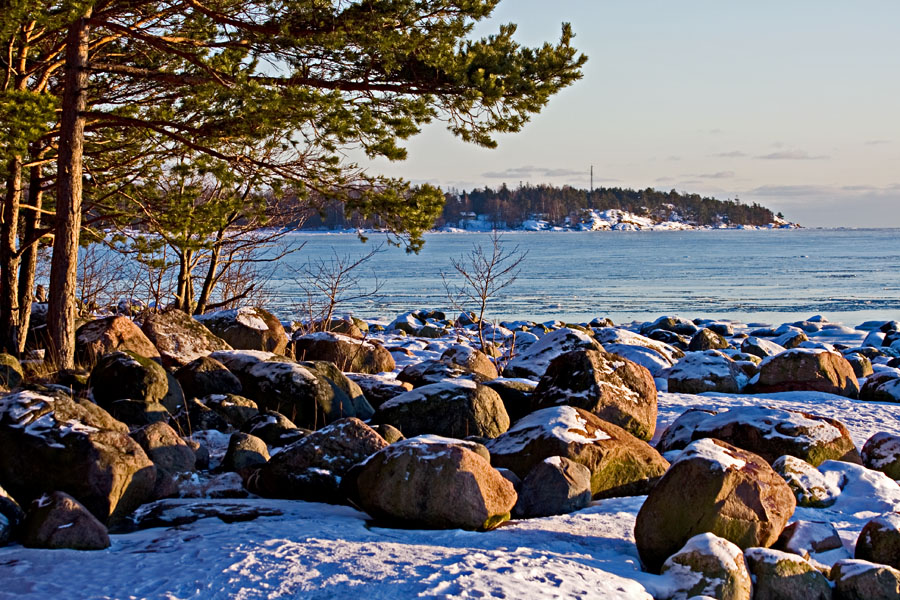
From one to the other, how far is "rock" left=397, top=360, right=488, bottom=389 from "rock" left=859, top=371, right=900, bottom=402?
4.77 m

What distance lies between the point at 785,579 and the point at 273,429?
14.8 feet

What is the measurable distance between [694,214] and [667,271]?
13075cm

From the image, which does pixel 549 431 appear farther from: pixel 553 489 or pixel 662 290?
pixel 662 290

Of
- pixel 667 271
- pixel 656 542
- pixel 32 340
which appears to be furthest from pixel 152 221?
pixel 667 271

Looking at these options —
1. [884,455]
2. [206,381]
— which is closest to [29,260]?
[206,381]

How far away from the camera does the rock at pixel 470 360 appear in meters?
10.8

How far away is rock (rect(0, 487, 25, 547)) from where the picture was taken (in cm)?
487

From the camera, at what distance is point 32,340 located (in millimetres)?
11562

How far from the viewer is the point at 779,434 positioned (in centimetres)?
723

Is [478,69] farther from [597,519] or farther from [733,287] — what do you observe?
[733,287]

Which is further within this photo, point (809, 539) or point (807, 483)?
point (807, 483)

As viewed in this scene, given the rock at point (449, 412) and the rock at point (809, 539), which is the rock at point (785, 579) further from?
the rock at point (449, 412)

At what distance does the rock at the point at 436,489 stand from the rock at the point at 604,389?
2.81 m


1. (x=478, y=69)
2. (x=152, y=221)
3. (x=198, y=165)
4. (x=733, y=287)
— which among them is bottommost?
(x=733, y=287)
